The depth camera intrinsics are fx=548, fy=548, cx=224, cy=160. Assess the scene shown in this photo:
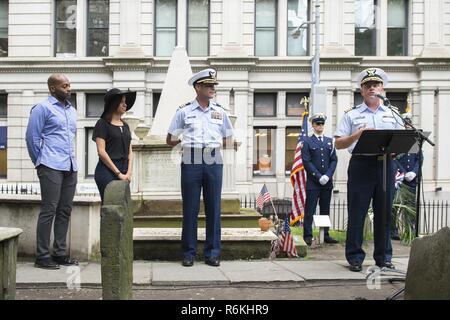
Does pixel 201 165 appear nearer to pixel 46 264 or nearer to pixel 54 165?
pixel 54 165

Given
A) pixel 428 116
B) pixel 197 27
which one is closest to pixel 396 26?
pixel 428 116

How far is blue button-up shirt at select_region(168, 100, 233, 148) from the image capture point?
6559 mm

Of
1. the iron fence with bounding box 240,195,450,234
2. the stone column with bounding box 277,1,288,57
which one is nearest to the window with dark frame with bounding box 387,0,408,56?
the stone column with bounding box 277,1,288,57

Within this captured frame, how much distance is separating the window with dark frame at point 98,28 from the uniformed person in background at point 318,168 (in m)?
15.8

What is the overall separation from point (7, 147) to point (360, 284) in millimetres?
21389

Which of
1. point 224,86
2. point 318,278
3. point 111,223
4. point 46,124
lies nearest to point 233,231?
point 318,278

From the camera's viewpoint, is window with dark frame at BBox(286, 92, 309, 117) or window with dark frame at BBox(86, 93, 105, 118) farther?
window with dark frame at BBox(86, 93, 105, 118)

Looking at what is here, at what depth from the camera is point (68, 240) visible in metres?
6.72

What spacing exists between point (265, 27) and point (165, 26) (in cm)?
439

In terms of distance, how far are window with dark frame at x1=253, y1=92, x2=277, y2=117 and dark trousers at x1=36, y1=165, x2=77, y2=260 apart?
59.3 ft

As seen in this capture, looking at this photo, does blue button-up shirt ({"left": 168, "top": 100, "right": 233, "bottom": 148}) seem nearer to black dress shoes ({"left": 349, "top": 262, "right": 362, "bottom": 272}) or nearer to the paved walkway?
the paved walkway

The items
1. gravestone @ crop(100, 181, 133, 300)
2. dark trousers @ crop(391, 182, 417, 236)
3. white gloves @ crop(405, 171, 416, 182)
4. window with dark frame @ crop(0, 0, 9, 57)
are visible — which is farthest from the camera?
window with dark frame @ crop(0, 0, 9, 57)

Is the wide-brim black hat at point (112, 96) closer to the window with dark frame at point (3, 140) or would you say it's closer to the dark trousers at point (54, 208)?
the dark trousers at point (54, 208)

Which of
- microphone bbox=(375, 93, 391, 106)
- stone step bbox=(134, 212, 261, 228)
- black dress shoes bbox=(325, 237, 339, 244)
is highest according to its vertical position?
microphone bbox=(375, 93, 391, 106)
